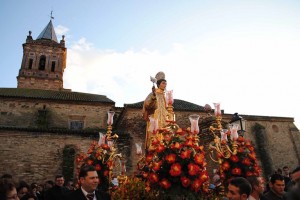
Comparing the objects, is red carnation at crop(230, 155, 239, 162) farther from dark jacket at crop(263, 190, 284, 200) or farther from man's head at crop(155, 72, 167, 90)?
man's head at crop(155, 72, 167, 90)

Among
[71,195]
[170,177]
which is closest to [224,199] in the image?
[170,177]

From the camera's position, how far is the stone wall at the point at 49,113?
2430 centimetres

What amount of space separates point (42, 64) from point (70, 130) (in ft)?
85.5

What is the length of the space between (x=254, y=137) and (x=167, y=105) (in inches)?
931

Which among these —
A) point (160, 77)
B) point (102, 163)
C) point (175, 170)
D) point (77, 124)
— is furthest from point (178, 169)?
point (77, 124)

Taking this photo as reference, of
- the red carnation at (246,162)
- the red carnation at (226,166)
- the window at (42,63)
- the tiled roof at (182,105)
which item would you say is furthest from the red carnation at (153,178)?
the window at (42,63)

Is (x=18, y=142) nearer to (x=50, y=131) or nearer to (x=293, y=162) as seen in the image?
(x=50, y=131)

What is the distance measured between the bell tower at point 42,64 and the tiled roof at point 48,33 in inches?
11.4

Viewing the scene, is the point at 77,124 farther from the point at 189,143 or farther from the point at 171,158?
the point at 171,158

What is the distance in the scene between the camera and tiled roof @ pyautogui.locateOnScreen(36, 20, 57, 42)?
4555 cm

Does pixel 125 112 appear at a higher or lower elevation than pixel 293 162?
higher

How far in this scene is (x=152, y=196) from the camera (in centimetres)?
539

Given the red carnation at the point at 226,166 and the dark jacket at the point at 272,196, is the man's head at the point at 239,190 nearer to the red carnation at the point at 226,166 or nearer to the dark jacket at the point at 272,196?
Result: the dark jacket at the point at 272,196

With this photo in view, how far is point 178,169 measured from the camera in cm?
481
